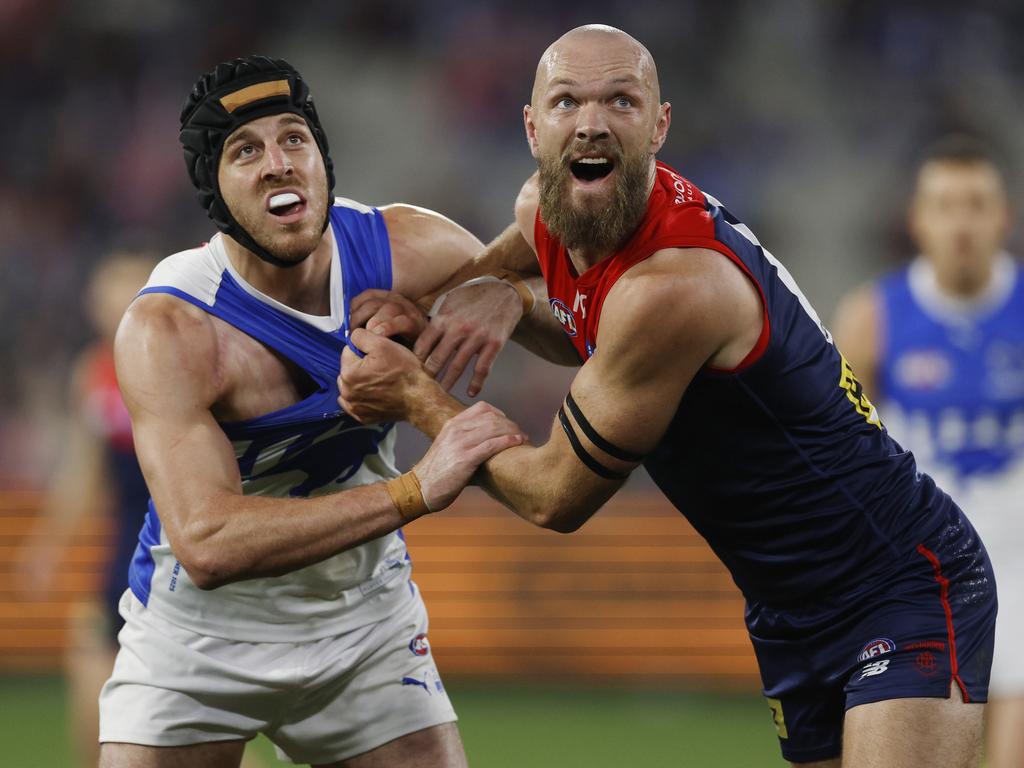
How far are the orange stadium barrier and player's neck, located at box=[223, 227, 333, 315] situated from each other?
226 inches

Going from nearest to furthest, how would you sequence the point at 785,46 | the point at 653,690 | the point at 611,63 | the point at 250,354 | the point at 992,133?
the point at 611,63 → the point at 250,354 → the point at 653,690 → the point at 992,133 → the point at 785,46

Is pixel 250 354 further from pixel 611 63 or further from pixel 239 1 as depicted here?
pixel 239 1

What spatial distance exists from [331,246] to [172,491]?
3.02ft

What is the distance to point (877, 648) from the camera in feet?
12.5

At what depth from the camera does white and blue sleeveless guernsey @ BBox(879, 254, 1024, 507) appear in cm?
618

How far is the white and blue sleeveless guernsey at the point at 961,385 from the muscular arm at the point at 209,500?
9.65 feet

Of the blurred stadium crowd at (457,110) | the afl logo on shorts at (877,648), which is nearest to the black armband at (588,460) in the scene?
the afl logo on shorts at (877,648)

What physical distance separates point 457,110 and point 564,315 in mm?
10230

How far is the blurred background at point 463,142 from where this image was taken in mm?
10117

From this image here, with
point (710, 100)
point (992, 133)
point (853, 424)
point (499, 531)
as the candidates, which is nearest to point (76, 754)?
point (499, 531)

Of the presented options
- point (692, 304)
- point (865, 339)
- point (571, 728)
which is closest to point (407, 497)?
point (692, 304)

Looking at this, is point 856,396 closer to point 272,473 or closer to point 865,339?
point 272,473

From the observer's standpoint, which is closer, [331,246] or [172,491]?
[172,491]

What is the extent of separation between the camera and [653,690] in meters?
9.70
